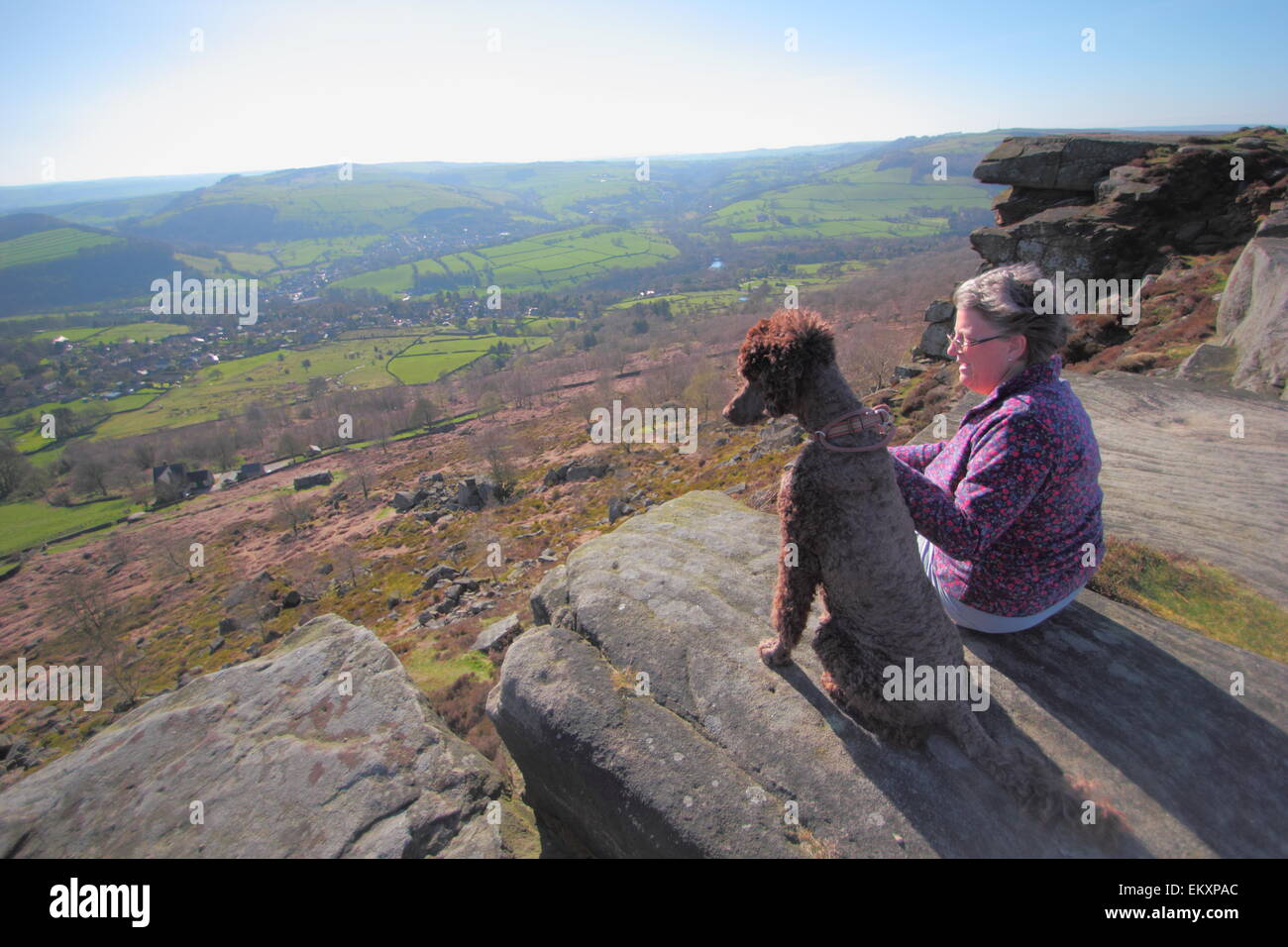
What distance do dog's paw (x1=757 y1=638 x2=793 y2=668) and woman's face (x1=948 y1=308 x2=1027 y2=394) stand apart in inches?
94.9

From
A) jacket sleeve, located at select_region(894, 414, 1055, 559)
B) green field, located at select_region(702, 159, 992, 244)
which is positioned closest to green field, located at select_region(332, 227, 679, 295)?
green field, located at select_region(702, 159, 992, 244)

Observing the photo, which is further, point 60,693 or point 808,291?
point 808,291

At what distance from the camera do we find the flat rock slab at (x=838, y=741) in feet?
11.0

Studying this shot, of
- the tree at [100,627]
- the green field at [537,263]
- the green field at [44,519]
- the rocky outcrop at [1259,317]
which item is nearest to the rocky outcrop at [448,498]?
the tree at [100,627]

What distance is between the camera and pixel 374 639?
666cm

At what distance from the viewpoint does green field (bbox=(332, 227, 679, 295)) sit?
156 metres

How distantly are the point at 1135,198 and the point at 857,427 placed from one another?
81.8 feet

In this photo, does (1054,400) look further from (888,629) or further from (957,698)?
(957,698)

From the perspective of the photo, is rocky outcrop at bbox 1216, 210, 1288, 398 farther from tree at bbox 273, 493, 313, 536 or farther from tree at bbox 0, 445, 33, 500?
tree at bbox 0, 445, 33, 500

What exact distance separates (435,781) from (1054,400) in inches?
225

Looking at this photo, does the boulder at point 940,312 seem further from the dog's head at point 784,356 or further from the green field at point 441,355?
the green field at point 441,355

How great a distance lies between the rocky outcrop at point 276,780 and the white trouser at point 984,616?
4.33m
